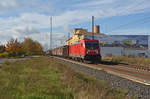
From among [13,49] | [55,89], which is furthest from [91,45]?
[13,49]

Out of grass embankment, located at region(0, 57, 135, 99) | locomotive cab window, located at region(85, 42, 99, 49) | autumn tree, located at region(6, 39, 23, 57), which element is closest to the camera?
grass embankment, located at region(0, 57, 135, 99)

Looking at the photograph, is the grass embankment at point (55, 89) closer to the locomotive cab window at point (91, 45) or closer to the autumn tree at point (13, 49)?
the locomotive cab window at point (91, 45)

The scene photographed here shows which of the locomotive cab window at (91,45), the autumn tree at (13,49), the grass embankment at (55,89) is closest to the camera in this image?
the grass embankment at (55,89)

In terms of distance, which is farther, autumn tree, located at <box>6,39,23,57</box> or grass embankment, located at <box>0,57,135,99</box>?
autumn tree, located at <box>6,39,23,57</box>

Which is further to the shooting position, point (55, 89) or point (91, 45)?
point (91, 45)

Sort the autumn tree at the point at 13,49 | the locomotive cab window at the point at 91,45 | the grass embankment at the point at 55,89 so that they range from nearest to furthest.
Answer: the grass embankment at the point at 55,89 < the locomotive cab window at the point at 91,45 < the autumn tree at the point at 13,49

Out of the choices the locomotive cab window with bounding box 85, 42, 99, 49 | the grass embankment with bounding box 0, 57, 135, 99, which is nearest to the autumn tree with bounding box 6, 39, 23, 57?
the locomotive cab window with bounding box 85, 42, 99, 49

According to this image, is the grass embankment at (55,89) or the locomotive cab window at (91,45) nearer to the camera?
the grass embankment at (55,89)

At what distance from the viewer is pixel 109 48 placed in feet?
202

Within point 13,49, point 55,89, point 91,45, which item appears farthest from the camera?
point 13,49

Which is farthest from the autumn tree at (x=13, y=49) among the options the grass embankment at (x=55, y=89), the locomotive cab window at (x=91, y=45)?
the grass embankment at (x=55, y=89)

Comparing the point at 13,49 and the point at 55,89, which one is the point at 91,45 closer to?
the point at 55,89

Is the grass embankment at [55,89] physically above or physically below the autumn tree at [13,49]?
below

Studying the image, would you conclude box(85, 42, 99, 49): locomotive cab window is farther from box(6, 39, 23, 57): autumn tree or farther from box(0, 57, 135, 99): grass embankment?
box(6, 39, 23, 57): autumn tree
